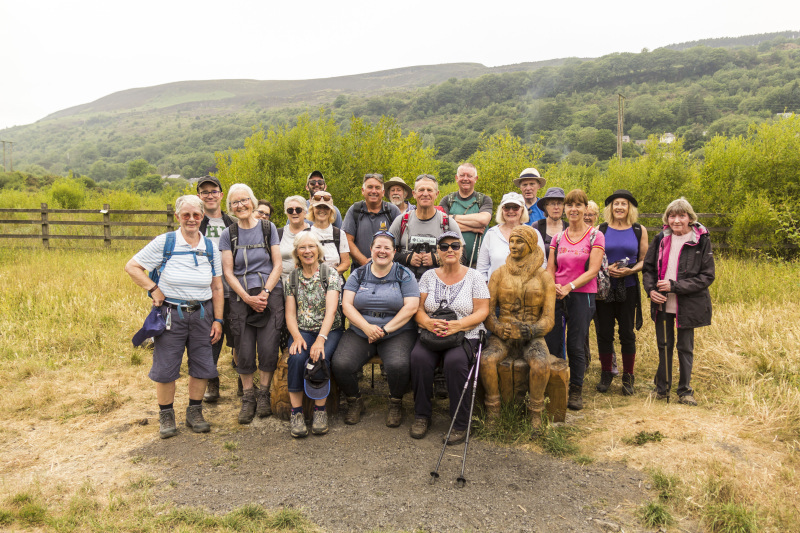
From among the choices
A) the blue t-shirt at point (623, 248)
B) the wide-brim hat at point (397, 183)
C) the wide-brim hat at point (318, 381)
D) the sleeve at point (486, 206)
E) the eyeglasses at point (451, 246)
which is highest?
the wide-brim hat at point (397, 183)

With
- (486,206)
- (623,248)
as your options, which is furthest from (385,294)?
(623,248)

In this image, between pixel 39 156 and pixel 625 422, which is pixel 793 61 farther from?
pixel 39 156

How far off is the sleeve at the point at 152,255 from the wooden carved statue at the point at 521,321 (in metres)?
3.06

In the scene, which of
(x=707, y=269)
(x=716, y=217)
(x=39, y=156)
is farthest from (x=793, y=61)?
(x=39, y=156)

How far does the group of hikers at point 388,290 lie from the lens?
440 cm

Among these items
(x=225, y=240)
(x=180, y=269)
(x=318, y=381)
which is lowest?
(x=318, y=381)

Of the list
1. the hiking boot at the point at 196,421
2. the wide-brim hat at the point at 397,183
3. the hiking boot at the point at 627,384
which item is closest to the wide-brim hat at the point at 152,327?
the hiking boot at the point at 196,421

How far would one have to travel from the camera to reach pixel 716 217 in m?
12.8

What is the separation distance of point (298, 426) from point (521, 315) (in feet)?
7.69

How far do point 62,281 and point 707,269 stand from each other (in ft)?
37.5

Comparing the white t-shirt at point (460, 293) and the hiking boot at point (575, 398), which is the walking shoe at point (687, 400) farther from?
the white t-shirt at point (460, 293)

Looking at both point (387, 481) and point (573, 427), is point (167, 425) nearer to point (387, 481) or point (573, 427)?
point (387, 481)

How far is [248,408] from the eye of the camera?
4.81 m

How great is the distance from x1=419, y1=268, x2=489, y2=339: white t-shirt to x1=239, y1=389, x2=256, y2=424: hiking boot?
201 centimetres
